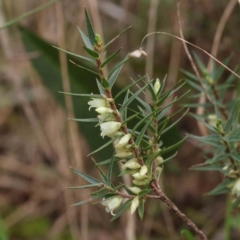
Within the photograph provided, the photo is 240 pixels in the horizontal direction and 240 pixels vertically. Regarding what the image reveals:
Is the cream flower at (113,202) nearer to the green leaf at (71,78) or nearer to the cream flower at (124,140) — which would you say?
the cream flower at (124,140)

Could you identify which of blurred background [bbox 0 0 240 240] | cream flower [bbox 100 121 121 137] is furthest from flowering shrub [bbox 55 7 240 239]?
blurred background [bbox 0 0 240 240]

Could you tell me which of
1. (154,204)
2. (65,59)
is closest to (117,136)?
(65,59)

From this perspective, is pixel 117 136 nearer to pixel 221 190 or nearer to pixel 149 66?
pixel 221 190

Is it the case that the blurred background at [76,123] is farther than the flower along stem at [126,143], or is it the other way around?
the blurred background at [76,123]

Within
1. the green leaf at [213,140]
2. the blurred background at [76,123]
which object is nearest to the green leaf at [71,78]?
the blurred background at [76,123]

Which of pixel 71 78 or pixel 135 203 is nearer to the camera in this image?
pixel 135 203

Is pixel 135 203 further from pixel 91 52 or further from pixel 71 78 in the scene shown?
pixel 71 78

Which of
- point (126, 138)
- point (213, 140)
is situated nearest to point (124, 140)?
point (126, 138)

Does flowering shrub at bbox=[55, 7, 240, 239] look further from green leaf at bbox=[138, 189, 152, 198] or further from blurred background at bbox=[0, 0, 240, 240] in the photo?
blurred background at bbox=[0, 0, 240, 240]
